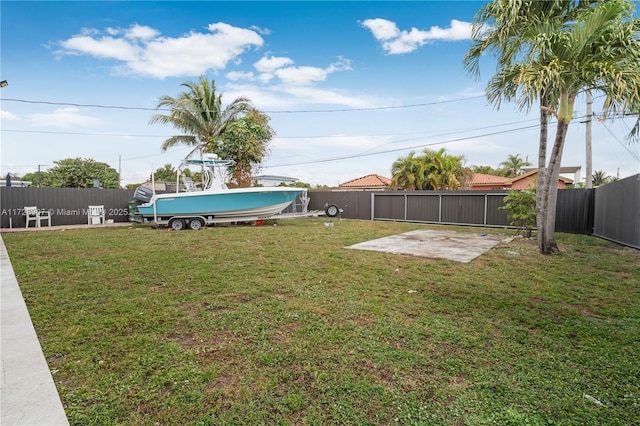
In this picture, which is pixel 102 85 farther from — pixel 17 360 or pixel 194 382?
pixel 194 382

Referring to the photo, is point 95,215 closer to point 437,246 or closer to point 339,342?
point 437,246

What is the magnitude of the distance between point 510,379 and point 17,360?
3.41 meters

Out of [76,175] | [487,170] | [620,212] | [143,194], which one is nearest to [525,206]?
[620,212]

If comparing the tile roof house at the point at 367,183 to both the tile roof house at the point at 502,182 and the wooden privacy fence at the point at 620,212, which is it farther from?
the wooden privacy fence at the point at 620,212

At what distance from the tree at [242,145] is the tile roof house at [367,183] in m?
12.5

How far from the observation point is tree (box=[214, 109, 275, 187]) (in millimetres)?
15633

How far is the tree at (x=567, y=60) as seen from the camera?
16.9 feet

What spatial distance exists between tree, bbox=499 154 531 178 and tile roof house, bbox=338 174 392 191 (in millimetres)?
17170

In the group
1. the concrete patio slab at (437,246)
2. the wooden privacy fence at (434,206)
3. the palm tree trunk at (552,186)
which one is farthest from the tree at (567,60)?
the wooden privacy fence at (434,206)

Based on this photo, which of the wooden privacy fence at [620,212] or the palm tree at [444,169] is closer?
the wooden privacy fence at [620,212]

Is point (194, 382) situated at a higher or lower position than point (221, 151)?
lower

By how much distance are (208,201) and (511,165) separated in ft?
127

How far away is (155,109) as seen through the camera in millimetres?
15805

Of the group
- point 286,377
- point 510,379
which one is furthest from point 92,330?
point 510,379
